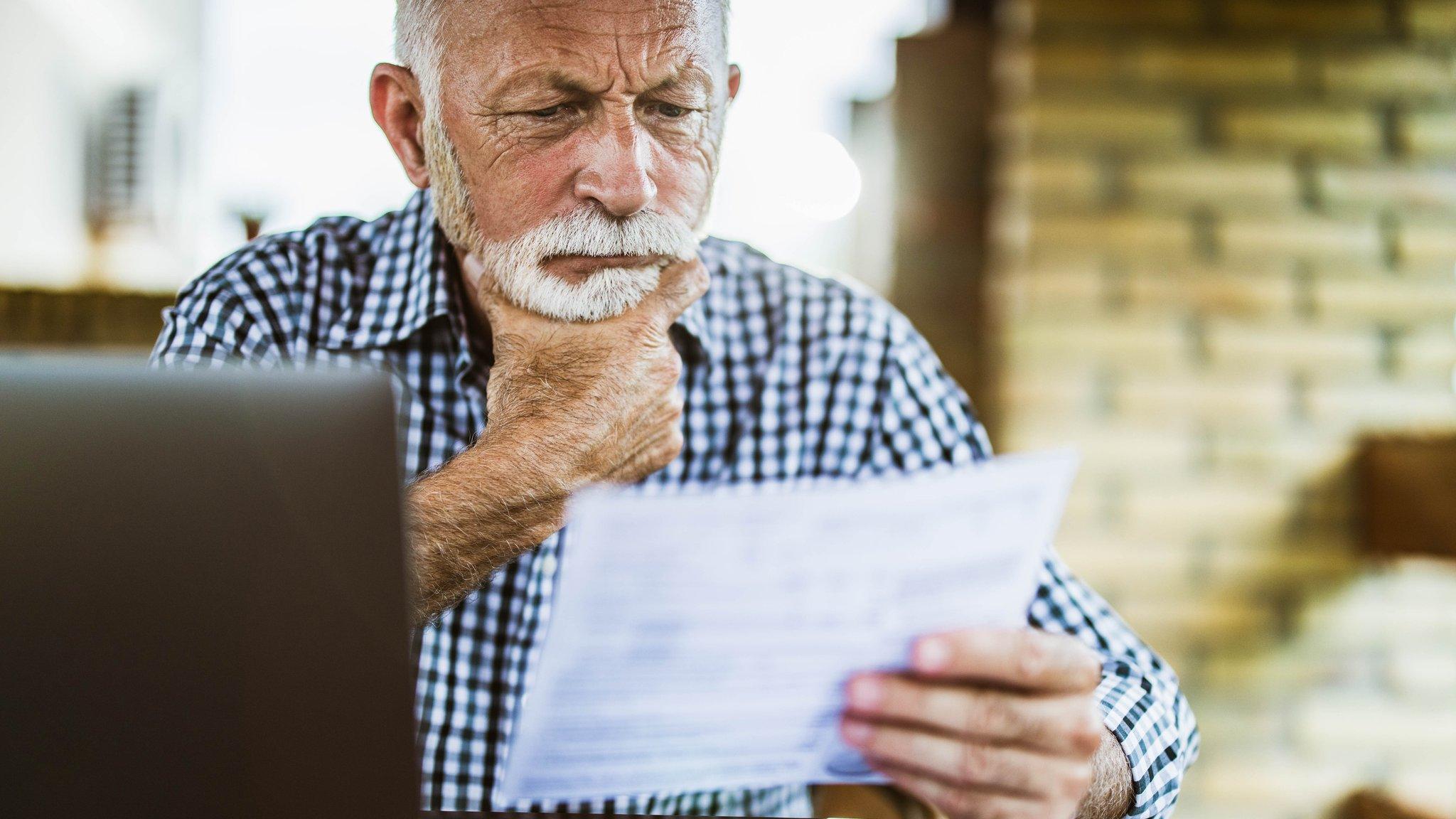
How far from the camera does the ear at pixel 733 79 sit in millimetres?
944

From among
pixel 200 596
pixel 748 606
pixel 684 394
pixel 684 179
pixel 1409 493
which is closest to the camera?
pixel 200 596

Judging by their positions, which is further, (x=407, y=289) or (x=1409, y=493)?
(x=1409, y=493)

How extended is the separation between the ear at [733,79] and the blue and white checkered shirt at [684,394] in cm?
21

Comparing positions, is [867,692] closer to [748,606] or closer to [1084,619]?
[748,606]

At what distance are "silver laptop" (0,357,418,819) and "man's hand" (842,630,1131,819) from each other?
1.12 ft

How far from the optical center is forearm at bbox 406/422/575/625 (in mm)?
668

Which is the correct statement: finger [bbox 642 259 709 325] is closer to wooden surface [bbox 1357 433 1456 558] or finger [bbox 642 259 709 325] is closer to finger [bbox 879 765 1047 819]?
finger [bbox 879 765 1047 819]

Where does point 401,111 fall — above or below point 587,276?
above

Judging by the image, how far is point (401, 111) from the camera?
2.94 feet

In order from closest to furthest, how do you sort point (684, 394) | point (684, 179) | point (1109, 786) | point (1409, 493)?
point (1109, 786) → point (684, 179) → point (684, 394) → point (1409, 493)

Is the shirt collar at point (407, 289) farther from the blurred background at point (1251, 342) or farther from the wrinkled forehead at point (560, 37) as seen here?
the blurred background at point (1251, 342)

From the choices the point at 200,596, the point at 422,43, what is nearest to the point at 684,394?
the point at 422,43

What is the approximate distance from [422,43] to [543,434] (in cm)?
39

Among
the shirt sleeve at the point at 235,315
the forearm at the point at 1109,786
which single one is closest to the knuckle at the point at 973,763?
the forearm at the point at 1109,786
